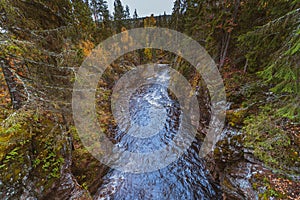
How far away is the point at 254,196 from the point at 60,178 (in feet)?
19.7

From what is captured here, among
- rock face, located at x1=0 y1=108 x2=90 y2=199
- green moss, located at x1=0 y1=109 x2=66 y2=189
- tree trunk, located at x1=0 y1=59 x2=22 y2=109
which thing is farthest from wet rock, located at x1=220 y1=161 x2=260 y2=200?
tree trunk, located at x1=0 y1=59 x2=22 y2=109

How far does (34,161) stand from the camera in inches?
147

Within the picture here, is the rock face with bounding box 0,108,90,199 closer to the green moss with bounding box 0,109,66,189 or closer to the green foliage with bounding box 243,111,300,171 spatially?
the green moss with bounding box 0,109,66,189

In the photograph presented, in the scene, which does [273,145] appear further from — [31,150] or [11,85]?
[11,85]

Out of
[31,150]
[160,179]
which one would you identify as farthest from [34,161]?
[160,179]

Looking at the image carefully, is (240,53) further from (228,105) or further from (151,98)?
(151,98)

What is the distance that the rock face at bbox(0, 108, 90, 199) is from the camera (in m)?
3.04

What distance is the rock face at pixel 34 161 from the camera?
3039mm

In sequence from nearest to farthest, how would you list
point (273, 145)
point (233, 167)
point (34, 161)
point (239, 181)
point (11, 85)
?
point (11, 85)
point (273, 145)
point (34, 161)
point (239, 181)
point (233, 167)

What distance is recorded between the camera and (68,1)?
169 inches

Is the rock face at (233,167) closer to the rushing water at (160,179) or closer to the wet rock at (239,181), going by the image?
the wet rock at (239,181)

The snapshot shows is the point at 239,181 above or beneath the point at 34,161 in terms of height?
beneath

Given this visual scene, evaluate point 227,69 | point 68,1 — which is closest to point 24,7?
point 68,1

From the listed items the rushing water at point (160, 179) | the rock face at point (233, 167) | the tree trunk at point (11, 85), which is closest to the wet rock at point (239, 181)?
the rock face at point (233, 167)
